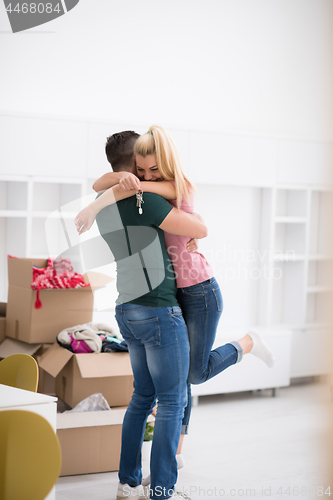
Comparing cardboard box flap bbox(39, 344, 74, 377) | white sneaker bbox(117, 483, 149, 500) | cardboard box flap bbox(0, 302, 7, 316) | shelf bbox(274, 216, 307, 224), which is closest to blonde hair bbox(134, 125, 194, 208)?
white sneaker bbox(117, 483, 149, 500)

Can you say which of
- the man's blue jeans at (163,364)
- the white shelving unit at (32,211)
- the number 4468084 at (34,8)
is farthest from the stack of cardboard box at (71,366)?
the number 4468084 at (34,8)

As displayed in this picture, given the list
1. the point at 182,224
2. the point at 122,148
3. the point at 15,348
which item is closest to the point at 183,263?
the point at 182,224

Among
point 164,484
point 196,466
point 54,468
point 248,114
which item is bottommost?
point 196,466

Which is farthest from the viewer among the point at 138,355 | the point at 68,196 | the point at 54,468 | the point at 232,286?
the point at 232,286

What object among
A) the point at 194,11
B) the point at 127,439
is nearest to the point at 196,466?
the point at 127,439

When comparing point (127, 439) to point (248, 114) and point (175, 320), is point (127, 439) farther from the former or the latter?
point (248, 114)

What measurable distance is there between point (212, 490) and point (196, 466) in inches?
12.0

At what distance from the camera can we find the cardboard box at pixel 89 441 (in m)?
2.42

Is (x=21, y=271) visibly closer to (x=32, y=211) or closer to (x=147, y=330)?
(x=32, y=211)

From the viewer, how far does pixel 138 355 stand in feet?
6.51

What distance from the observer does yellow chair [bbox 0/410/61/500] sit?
1.12 meters

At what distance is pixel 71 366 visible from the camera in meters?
2.71

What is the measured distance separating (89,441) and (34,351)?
0.68 meters

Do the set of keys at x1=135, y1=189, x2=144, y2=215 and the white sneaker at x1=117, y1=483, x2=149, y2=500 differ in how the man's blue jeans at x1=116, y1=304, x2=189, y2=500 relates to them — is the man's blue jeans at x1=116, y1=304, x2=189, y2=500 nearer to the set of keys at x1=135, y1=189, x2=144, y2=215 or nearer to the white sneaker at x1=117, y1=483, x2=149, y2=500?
the white sneaker at x1=117, y1=483, x2=149, y2=500
